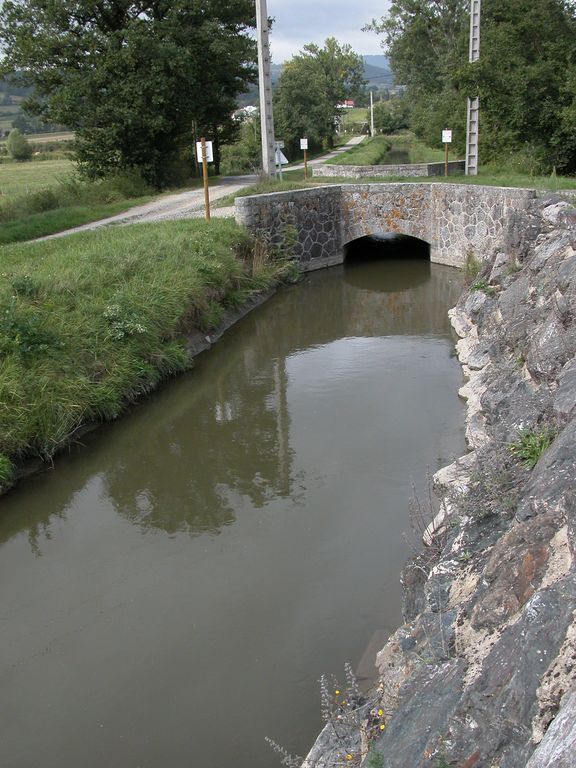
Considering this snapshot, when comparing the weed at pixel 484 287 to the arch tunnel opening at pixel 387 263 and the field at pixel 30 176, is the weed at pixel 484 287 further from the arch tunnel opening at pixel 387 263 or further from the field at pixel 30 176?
the field at pixel 30 176

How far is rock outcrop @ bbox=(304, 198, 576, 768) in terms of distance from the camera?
3.30 m

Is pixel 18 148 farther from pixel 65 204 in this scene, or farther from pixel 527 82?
pixel 527 82

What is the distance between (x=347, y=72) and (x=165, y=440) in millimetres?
68375

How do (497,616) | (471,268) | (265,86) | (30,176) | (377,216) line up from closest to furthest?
(497,616), (471,268), (377,216), (265,86), (30,176)

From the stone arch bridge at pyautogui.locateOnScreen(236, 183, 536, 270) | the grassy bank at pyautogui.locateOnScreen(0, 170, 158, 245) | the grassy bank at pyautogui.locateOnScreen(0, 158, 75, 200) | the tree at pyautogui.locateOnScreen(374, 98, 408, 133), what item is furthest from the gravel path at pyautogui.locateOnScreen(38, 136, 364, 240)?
the tree at pyautogui.locateOnScreen(374, 98, 408, 133)

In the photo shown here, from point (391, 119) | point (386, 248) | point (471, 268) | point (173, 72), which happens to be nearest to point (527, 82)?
point (386, 248)

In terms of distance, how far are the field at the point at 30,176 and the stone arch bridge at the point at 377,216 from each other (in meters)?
8.73

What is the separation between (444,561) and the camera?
17.0ft

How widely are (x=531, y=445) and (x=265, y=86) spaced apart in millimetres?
18279

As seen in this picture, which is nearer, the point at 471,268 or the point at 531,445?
the point at 531,445

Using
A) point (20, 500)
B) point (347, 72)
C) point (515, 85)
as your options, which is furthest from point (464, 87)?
point (347, 72)

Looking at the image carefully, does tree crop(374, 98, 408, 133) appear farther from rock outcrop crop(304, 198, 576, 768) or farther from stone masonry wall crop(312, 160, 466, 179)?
rock outcrop crop(304, 198, 576, 768)

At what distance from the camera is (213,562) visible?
6.89 meters

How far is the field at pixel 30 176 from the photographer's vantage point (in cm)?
2588
